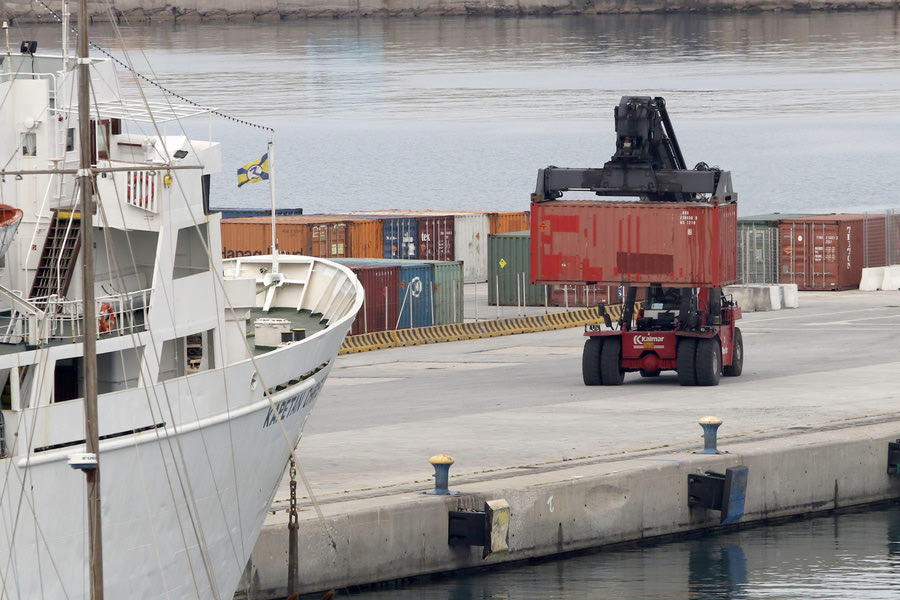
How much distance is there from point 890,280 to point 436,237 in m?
20.3

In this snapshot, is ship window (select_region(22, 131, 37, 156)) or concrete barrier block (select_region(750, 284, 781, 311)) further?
concrete barrier block (select_region(750, 284, 781, 311))

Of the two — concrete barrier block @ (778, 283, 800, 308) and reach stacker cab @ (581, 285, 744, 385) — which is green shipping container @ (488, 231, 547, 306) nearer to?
concrete barrier block @ (778, 283, 800, 308)

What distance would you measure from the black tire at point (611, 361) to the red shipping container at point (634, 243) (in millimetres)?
1657

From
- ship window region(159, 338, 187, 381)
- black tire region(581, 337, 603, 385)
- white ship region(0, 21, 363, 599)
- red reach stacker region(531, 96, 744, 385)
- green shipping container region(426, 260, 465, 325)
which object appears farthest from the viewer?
green shipping container region(426, 260, 465, 325)

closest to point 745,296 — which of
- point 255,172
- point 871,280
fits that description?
point 871,280

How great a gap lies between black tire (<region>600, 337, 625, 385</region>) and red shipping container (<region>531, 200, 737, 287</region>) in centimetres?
166

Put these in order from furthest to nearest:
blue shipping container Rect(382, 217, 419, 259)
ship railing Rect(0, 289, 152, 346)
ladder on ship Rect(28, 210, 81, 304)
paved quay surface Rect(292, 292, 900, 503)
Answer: blue shipping container Rect(382, 217, 419, 259) < paved quay surface Rect(292, 292, 900, 503) < ladder on ship Rect(28, 210, 81, 304) < ship railing Rect(0, 289, 152, 346)

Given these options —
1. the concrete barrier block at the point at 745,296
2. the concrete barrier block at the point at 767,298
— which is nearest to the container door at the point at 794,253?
the concrete barrier block at the point at 767,298

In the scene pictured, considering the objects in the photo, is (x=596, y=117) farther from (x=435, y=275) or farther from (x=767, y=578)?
(x=767, y=578)

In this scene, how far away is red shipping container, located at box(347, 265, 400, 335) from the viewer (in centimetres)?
5212

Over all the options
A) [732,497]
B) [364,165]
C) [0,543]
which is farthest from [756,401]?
[364,165]

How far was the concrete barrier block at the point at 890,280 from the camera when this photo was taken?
66375 mm

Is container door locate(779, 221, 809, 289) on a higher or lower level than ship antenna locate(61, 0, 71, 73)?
lower

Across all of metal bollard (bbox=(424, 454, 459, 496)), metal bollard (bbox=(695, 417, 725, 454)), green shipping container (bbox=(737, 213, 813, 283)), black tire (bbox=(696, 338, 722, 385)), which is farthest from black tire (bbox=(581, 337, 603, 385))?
→ green shipping container (bbox=(737, 213, 813, 283))
